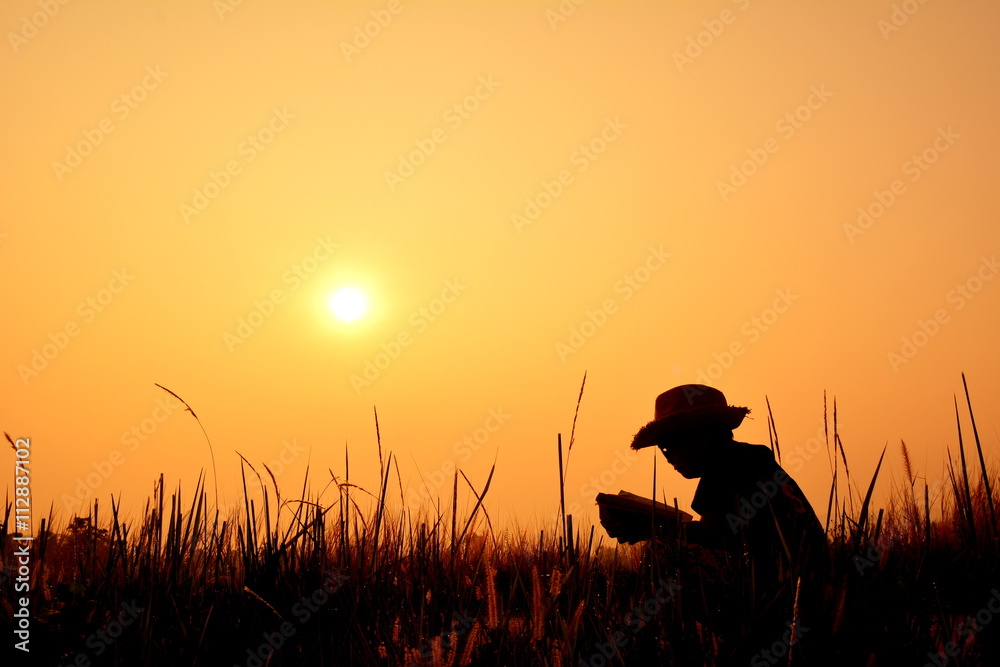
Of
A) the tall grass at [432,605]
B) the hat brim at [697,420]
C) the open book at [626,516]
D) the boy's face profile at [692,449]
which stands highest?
the hat brim at [697,420]

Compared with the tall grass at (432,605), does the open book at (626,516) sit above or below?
above

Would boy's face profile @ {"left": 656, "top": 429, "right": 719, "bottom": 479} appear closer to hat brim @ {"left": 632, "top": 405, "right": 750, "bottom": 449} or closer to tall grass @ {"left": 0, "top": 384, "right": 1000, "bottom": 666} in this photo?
hat brim @ {"left": 632, "top": 405, "right": 750, "bottom": 449}

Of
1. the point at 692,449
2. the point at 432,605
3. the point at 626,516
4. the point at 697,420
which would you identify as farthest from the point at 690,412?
the point at 432,605

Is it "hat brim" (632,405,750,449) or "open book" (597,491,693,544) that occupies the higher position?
"hat brim" (632,405,750,449)

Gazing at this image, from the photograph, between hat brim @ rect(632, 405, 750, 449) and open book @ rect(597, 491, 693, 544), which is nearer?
open book @ rect(597, 491, 693, 544)

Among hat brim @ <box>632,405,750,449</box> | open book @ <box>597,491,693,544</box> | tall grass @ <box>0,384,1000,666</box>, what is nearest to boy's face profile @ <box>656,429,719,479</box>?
hat brim @ <box>632,405,750,449</box>

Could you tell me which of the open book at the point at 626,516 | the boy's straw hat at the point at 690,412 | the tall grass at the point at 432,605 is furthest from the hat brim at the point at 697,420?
the tall grass at the point at 432,605

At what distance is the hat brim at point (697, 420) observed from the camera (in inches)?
183

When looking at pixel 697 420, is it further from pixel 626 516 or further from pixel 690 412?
pixel 626 516

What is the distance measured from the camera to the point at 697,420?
4.66m

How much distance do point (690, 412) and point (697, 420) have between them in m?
0.07

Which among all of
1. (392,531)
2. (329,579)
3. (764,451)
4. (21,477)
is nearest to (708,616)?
(329,579)

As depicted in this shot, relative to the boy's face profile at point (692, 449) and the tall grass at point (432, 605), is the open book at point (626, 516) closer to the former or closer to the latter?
the boy's face profile at point (692, 449)

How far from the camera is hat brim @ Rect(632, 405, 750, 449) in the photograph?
4.64 m
